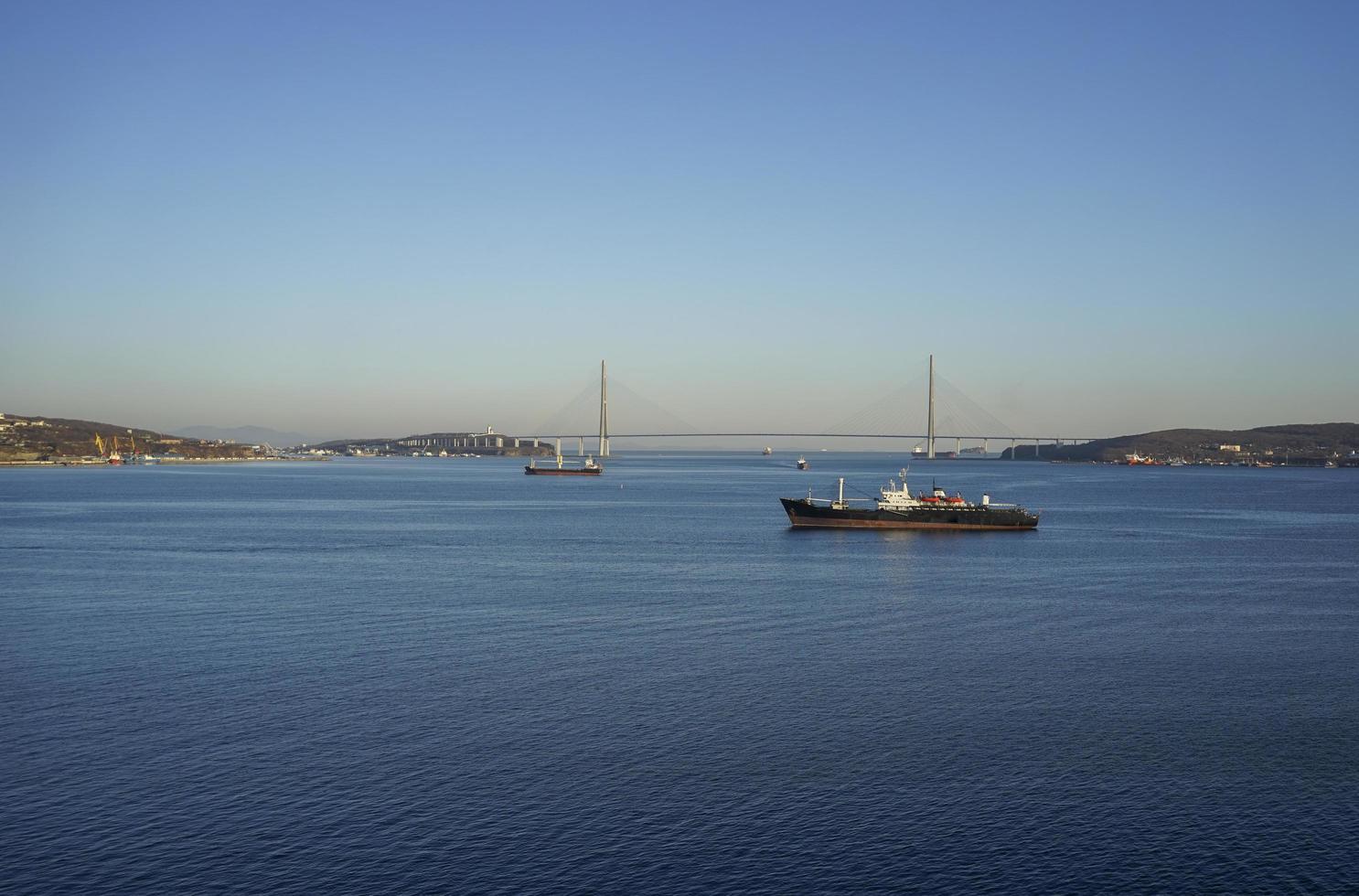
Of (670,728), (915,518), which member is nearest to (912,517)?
(915,518)

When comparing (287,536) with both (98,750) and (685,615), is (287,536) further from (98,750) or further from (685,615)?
(98,750)

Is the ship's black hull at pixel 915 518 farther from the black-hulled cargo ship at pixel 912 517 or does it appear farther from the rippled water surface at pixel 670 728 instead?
the rippled water surface at pixel 670 728

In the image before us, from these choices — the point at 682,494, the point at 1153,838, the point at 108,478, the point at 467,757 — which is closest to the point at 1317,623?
the point at 1153,838

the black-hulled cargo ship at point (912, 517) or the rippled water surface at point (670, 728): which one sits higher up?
the black-hulled cargo ship at point (912, 517)

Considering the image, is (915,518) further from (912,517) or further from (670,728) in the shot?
(670,728)

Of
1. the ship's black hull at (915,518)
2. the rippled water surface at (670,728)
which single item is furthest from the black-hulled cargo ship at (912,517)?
the rippled water surface at (670,728)

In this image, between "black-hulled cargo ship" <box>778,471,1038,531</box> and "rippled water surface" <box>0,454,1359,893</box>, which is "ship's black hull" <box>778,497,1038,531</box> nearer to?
"black-hulled cargo ship" <box>778,471,1038,531</box>

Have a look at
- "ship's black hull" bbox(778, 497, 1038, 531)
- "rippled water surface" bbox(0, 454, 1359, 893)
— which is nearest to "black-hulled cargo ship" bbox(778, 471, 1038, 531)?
"ship's black hull" bbox(778, 497, 1038, 531)
